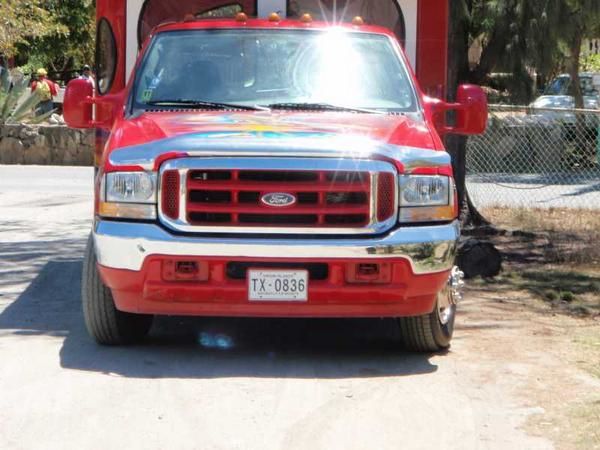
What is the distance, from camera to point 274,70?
8.15 meters

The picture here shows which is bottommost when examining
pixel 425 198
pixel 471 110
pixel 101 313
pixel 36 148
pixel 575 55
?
pixel 36 148

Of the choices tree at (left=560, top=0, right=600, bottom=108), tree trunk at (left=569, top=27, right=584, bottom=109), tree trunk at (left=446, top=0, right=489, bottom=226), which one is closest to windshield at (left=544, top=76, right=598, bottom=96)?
tree trunk at (left=569, top=27, right=584, bottom=109)

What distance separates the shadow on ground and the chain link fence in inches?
377

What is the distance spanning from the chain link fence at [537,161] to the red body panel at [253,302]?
10.9 metres

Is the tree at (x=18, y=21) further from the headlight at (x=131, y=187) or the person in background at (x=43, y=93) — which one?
the headlight at (x=131, y=187)

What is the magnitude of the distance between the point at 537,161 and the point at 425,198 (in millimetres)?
12812

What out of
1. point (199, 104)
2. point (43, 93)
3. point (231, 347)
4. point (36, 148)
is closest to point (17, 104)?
point (36, 148)

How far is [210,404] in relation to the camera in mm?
6262

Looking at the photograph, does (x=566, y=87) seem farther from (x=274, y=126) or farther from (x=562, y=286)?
(x=274, y=126)

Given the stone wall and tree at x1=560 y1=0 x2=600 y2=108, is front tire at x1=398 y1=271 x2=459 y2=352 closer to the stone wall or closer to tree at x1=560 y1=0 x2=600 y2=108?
tree at x1=560 y1=0 x2=600 y2=108

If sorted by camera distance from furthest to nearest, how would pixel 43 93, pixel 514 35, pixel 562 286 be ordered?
1. pixel 43 93
2. pixel 514 35
3. pixel 562 286

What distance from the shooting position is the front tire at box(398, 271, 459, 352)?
7375 mm

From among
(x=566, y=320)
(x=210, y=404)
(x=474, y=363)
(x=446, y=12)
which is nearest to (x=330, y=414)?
(x=210, y=404)

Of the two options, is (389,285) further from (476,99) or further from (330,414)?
(476,99)
